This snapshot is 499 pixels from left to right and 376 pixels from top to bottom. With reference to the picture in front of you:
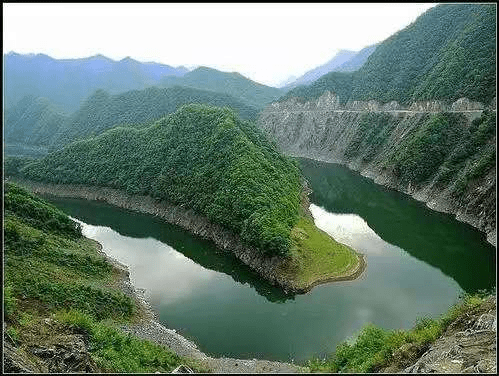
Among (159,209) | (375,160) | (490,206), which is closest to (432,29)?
(375,160)

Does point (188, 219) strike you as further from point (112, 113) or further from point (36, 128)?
point (36, 128)

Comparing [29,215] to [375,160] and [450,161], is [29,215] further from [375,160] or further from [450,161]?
[375,160]

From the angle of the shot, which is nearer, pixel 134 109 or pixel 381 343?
pixel 381 343

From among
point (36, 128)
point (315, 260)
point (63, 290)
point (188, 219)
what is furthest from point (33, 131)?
point (63, 290)

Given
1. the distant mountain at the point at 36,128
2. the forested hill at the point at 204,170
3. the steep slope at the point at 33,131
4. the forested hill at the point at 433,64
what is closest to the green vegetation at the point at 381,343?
the forested hill at the point at 204,170

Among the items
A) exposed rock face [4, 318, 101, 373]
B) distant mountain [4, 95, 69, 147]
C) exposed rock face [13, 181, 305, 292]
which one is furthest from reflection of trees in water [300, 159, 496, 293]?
distant mountain [4, 95, 69, 147]

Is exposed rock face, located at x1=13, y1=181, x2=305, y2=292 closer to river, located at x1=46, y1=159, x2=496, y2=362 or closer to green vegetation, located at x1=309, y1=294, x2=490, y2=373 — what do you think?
river, located at x1=46, y1=159, x2=496, y2=362
